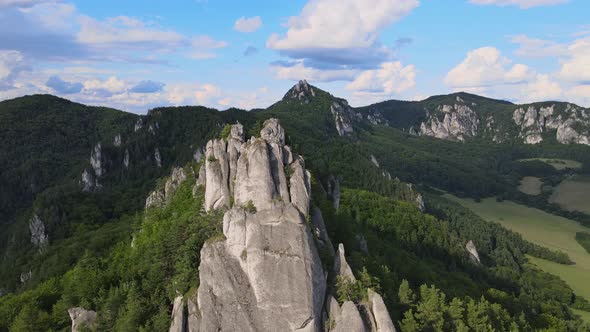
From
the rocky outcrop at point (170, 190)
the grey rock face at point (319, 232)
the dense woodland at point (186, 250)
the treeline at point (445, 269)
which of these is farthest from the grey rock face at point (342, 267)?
the rocky outcrop at point (170, 190)

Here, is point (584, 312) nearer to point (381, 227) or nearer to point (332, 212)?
point (381, 227)

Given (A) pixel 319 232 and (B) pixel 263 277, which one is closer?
(B) pixel 263 277

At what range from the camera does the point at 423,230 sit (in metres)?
111

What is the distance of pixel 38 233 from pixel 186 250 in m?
96.1

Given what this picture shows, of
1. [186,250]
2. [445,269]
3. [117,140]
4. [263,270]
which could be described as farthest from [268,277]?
[117,140]

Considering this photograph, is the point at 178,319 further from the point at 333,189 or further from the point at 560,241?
the point at 560,241

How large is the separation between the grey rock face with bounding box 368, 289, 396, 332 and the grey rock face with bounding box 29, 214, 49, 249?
104109mm

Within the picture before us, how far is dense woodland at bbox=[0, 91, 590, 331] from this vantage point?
136 ft

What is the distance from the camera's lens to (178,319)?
117 ft

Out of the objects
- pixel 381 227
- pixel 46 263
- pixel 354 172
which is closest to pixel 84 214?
pixel 46 263

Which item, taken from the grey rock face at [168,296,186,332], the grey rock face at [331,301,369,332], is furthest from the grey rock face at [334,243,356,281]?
the grey rock face at [168,296,186,332]

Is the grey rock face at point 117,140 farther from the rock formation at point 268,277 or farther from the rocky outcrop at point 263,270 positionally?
the rocky outcrop at point 263,270

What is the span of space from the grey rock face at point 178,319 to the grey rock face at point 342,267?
14.7 metres

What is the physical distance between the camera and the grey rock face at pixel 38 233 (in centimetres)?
11138
